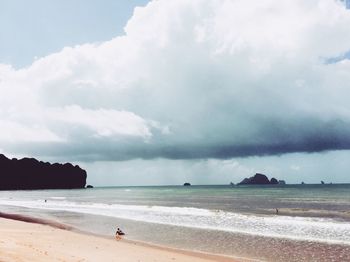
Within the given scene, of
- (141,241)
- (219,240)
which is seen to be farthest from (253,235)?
(141,241)

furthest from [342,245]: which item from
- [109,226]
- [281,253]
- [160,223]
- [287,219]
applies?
[109,226]

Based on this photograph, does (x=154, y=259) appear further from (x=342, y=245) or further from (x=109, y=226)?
(x=109, y=226)

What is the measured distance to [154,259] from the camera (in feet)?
65.0

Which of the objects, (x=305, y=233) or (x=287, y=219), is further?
(x=287, y=219)

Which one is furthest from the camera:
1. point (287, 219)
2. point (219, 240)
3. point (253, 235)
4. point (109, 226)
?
point (287, 219)

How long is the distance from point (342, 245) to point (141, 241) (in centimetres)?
1374

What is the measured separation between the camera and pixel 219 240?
2706cm

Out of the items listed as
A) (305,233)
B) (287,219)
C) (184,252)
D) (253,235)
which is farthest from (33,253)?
(287,219)

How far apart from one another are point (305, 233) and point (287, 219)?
33.2ft

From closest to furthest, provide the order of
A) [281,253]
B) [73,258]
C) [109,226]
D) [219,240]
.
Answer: [73,258], [281,253], [219,240], [109,226]

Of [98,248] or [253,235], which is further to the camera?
[253,235]

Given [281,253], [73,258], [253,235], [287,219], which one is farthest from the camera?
[287,219]

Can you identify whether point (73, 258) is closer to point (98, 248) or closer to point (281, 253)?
point (98, 248)

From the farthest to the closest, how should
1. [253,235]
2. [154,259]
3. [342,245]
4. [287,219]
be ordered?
1. [287,219]
2. [253,235]
3. [342,245]
4. [154,259]
